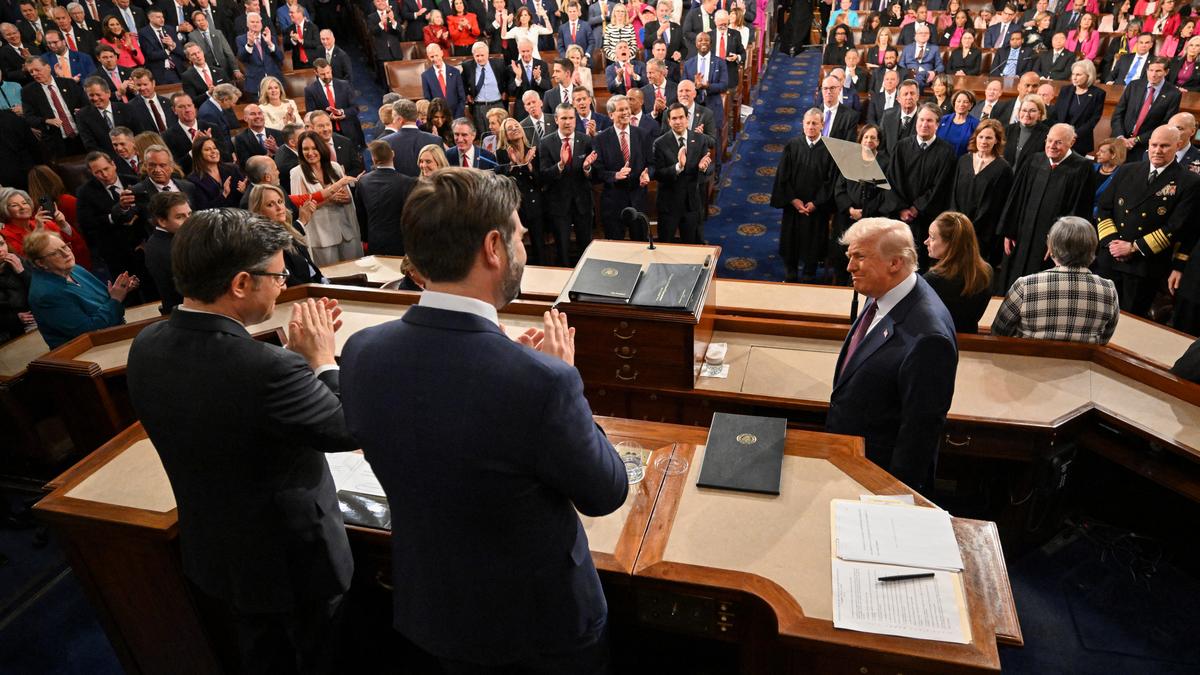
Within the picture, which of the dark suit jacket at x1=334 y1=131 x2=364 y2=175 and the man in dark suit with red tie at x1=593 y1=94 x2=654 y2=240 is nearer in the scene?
the man in dark suit with red tie at x1=593 y1=94 x2=654 y2=240

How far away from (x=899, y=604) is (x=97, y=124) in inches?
309

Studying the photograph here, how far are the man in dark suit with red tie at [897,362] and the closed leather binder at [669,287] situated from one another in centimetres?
74

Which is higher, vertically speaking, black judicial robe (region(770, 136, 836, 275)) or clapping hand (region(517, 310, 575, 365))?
clapping hand (region(517, 310, 575, 365))

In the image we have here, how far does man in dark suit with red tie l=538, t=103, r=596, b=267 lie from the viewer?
5895mm

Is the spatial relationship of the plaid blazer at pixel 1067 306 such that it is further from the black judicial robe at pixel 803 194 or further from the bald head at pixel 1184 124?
the bald head at pixel 1184 124

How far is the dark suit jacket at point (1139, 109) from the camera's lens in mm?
6629

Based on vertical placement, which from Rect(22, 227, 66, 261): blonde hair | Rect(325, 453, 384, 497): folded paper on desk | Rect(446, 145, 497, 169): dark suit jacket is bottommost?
Rect(446, 145, 497, 169): dark suit jacket

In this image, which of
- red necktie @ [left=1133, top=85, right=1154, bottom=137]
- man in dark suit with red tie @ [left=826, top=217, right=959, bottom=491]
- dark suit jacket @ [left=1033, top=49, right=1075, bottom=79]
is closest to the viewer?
man in dark suit with red tie @ [left=826, top=217, right=959, bottom=491]

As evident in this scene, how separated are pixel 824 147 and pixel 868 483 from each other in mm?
4089

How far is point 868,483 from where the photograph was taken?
212 cm

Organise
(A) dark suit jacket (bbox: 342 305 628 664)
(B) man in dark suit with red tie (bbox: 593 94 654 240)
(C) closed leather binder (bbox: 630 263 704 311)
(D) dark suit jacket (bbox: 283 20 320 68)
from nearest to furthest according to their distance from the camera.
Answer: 1. (A) dark suit jacket (bbox: 342 305 628 664)
2. (C) closed leather binder (bbox: 630 263 704 311)
3. (B) man in dark suit with red tie (bbox: 593 94 654 240)
4. (D) dark suit jacket (bbox: 283 20 320 68)

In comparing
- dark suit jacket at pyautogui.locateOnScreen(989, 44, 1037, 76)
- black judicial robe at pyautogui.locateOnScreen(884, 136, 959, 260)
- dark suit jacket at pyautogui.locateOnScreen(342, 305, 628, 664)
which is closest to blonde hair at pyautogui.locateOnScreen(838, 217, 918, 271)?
dark suit jacket at pyautogui.locateOnScreen(342, 305, 628, 664)

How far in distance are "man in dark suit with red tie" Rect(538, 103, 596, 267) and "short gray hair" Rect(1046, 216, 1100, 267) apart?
338 centimetres

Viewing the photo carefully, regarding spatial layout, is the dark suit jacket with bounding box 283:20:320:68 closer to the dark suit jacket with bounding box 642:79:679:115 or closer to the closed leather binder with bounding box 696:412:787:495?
the dark suit jacket with bounding box 642:79:679:115
